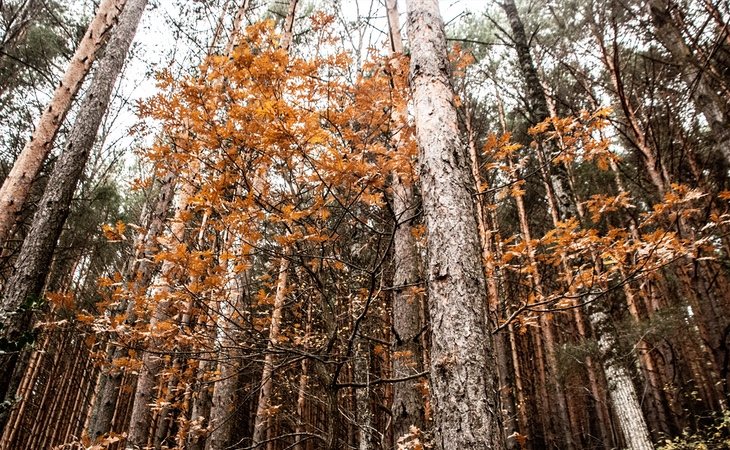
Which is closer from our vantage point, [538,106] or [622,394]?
[622,394]

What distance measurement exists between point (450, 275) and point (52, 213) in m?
4.02

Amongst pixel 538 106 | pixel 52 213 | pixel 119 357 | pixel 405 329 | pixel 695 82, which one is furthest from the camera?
pixel 538 106

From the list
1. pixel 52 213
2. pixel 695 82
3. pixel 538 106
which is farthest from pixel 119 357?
pixel 695 82

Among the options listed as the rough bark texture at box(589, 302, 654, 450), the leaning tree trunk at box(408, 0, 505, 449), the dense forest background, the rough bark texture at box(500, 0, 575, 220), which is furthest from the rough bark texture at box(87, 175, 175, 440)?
the rough bark texture at box(589, 302, 654, 450)

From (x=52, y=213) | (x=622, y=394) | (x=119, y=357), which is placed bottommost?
(x=622, y=394)

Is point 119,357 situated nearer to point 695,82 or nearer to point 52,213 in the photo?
point 52,213

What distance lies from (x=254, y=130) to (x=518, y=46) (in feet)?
18.7

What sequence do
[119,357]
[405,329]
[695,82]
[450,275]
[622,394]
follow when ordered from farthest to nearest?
[119,357], [695,82], [622,394], [405,329], [450,275]

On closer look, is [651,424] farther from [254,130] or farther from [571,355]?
[254,130]

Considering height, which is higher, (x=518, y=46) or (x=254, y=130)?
(x=518, y=46)

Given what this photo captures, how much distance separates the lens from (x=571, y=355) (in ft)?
20.7

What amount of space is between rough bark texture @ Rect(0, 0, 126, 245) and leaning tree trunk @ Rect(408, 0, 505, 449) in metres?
4.30

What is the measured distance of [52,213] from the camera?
3781 mm

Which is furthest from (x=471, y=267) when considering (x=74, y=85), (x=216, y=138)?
(x=74, y=85)
